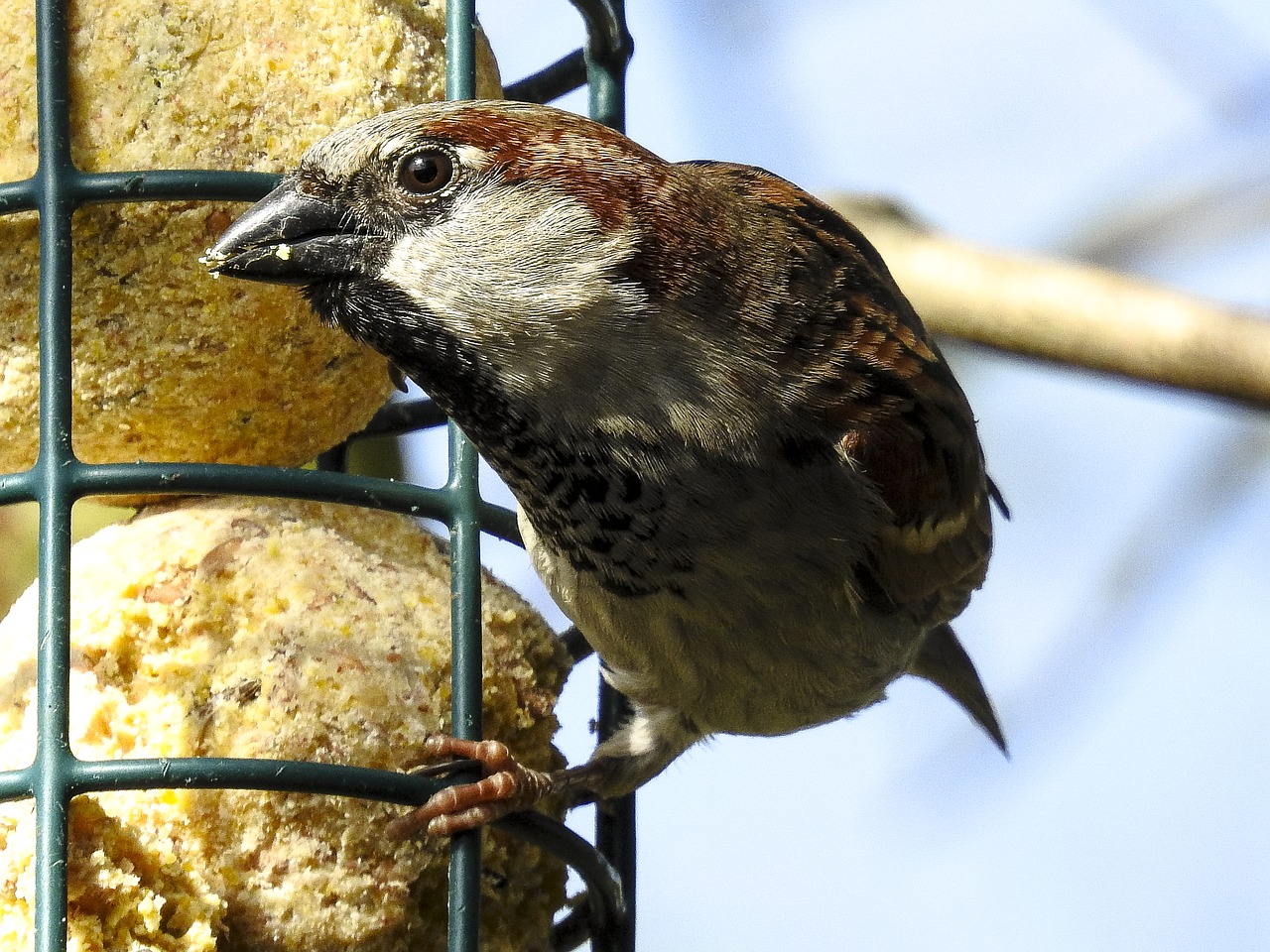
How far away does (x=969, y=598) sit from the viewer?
3740mm

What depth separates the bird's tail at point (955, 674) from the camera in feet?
13.6

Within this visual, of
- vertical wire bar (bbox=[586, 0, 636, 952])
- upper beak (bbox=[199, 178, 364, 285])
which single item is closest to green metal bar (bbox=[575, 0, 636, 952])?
vertical wire bar (bbox=[586, 0, 636, 952])

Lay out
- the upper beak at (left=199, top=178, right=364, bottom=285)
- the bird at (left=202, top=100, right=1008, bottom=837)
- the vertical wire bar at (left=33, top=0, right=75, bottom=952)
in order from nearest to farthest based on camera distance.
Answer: the vertical wire bar at (left=33, top=0, right=75, bottom=952) → the upper beak at (left=199, top=178, right=364, bottom=285) → the bird at (left=202, top=100, right=1008, bottom=837)

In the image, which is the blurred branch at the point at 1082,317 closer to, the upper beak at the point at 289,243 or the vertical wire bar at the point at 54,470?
the upper beak at the point at 289,243

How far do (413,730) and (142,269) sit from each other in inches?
32.6

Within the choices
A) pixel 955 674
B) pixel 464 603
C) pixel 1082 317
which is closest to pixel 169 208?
pixel 464 603

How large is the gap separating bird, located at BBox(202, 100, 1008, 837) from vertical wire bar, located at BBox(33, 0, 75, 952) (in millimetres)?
229

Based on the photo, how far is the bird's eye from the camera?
7.93ft

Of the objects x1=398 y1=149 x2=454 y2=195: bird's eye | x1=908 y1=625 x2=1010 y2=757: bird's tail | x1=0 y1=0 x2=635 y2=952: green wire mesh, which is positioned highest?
x1=398 y1=149 x2=454 y2=195: bird's eye

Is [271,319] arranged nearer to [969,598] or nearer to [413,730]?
[413,730]

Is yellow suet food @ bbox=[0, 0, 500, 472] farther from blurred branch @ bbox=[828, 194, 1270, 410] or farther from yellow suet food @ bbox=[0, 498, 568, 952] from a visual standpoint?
blurred branch @ bbox=[828, 194, 1270, 410]

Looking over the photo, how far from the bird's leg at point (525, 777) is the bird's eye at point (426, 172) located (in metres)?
0.83

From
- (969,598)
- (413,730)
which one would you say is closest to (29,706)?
(413,730)

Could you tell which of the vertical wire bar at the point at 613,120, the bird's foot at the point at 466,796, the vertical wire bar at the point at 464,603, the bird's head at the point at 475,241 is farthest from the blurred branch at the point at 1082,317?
the bird's foot at the point at 466,796
